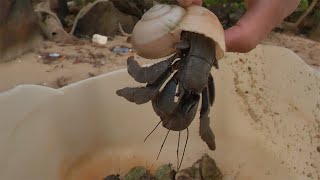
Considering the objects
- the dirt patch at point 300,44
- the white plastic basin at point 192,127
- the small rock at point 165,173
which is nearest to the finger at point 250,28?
the white plastic basin at point 192,127

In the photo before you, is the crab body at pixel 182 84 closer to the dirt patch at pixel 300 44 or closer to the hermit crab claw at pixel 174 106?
the hermit crab claw at pixel 174 106

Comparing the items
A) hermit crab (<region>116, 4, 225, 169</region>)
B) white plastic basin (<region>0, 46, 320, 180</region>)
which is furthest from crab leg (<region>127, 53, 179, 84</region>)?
white plastic basin (<region>0, 46, 320, 180</region>)

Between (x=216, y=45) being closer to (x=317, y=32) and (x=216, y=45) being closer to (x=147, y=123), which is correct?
(x=147, y=123)

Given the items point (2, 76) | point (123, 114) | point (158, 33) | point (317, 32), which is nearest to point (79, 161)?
point (123, 114)

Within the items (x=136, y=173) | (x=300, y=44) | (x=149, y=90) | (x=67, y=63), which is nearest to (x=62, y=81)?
(x=67, y=63)

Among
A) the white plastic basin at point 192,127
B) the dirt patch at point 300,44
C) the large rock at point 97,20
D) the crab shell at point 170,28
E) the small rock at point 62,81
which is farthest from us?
the large rock at point 97,20

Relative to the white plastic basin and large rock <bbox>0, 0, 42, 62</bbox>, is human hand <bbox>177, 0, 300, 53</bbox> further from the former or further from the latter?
large rock <bbox>0, 0, 42, 62</bbox>

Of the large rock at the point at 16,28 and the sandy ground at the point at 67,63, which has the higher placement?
the large rock at the point at 16,28
